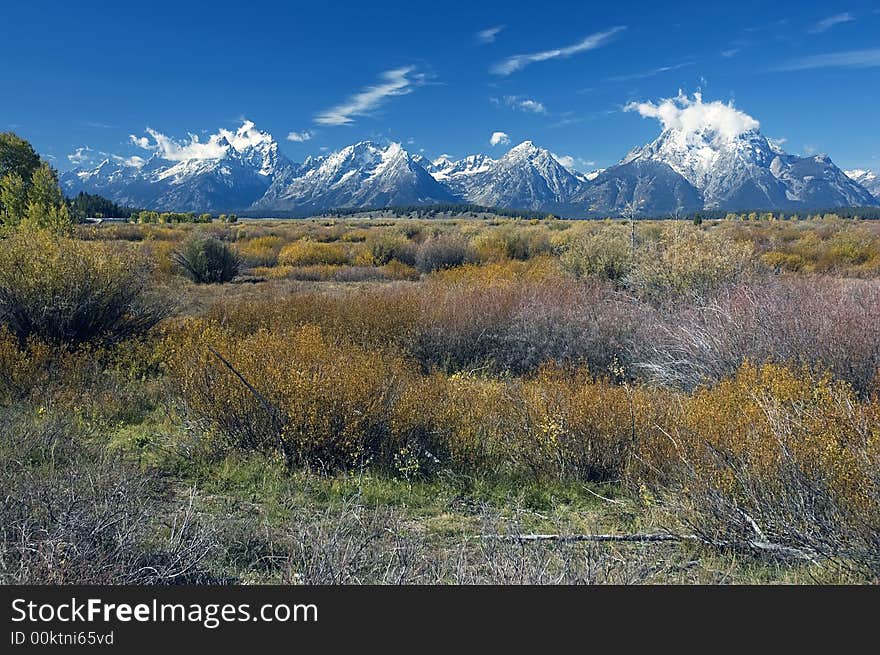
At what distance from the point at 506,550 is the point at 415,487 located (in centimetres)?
161

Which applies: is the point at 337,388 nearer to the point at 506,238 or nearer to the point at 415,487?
the point at 415,487

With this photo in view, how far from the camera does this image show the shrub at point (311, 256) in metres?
22.6

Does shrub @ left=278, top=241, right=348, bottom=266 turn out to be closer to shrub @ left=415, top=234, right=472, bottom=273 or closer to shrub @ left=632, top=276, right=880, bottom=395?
shrub @ left=415, top=234, right=472, bottom=273

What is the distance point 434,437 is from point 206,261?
1571 centimetres

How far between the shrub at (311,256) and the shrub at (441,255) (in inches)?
153

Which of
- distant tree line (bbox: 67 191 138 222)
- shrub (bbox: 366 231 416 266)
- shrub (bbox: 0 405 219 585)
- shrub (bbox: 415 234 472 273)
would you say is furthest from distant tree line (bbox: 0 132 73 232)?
distant tree line (bbox: 67 191 138 222)

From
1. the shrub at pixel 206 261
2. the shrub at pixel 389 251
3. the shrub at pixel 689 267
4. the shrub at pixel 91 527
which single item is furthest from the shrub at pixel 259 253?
the shrub at pixel 91 527

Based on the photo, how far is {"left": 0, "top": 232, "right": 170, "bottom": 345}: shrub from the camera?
8.16m

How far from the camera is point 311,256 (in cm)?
2300

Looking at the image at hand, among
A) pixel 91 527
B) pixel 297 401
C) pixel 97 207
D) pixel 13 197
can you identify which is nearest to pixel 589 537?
pixel 297 401

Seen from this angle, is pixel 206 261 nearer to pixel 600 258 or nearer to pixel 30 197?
pixel 600 258

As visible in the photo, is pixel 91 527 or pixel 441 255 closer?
pixel 91 527

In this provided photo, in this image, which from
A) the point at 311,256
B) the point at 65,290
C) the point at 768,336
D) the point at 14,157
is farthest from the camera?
the point at 14,157

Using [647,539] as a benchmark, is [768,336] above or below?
above
